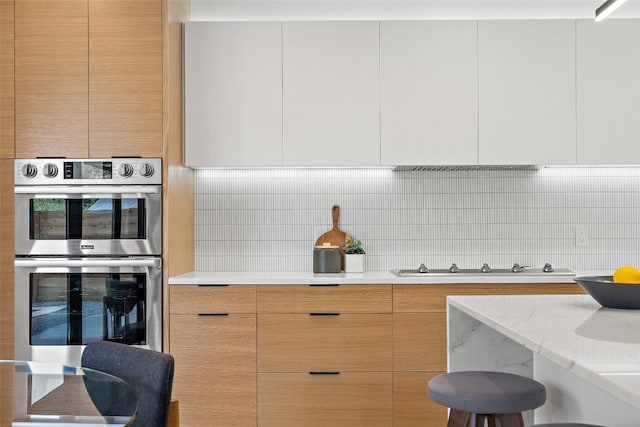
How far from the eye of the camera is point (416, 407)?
10.7 feet

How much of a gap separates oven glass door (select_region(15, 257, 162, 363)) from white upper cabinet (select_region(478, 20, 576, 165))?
1.97m

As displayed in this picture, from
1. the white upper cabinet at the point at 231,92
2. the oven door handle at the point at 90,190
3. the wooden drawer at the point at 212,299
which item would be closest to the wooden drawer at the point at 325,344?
the wooden drawer at the point at 212,299

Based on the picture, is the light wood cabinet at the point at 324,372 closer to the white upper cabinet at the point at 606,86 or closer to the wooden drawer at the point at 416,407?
the wooden drawer at the point at 416,407

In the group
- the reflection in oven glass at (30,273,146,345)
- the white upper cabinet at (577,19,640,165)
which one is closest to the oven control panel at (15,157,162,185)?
the reflection in oven glass at (30,273,146,345)

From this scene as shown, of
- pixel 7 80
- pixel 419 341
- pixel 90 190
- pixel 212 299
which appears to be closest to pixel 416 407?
pixel 419 341

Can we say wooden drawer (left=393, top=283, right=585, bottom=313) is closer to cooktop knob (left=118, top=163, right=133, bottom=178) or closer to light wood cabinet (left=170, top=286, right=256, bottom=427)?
light wood cabinet (left=170, top=286, right=256, bottom=427)

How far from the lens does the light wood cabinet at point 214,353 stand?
3254 millimetres

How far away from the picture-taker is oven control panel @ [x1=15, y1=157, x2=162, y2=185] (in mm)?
3285

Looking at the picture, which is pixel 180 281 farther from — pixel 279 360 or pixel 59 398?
pixel 59 398

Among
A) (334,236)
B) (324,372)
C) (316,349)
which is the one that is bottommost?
(324,372)

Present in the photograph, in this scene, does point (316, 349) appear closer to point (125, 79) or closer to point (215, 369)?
point (215, 369)

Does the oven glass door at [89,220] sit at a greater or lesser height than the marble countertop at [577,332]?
greater

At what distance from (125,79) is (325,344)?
5.60ft

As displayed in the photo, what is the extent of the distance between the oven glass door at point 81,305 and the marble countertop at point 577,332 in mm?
1684
